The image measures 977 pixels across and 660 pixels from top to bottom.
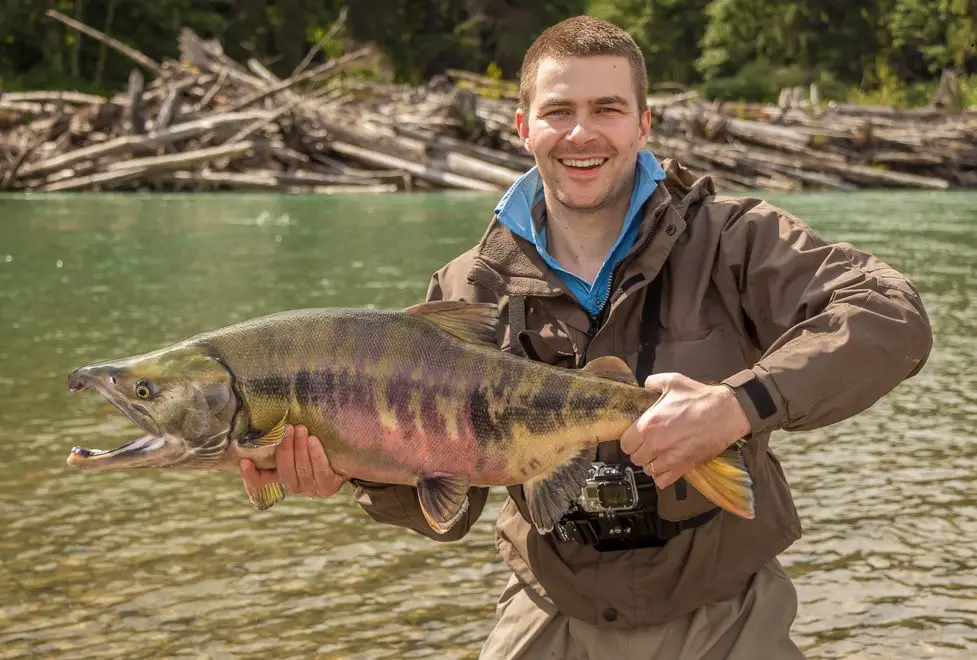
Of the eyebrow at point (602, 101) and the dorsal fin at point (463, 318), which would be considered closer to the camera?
the dorsal fin at point (463, 318)

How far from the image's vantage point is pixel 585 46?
3902 mm

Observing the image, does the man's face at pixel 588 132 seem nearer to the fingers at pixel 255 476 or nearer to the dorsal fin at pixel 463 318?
the dorsal fin at pixel 463 318

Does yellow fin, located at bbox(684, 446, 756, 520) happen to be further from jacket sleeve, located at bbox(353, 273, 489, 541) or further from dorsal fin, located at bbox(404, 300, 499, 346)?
jacket sleeve, located at bbox(353, 273, 489, 541)

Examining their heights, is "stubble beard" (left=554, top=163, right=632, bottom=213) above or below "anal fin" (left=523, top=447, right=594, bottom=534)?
above

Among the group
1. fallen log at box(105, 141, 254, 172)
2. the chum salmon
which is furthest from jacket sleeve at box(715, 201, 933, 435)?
fallen log at box(105, 141, 254, 172)

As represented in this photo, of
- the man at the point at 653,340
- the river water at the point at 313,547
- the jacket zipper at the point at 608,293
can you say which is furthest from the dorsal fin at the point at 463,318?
the river water at the point at 313,547

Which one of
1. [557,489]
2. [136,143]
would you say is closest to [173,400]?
[557,489]

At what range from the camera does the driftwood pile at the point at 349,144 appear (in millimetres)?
28078

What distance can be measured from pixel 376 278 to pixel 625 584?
1103cm

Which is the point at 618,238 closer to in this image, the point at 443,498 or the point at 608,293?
the point at 608,293

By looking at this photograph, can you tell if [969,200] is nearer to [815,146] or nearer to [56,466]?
[815,146]

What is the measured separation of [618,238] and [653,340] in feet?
1.13

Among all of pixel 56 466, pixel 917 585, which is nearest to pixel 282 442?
pixel 917 585

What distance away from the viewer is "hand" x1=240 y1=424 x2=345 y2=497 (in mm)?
3475
